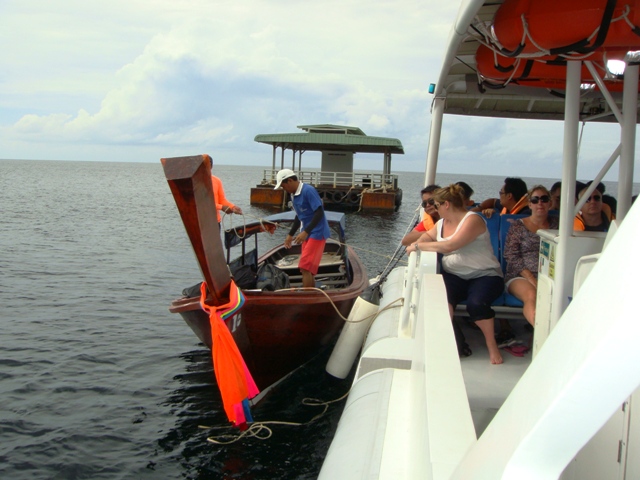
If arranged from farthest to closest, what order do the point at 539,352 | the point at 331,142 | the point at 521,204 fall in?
the point at 331,142, the point at 521,204, the point at 539,352

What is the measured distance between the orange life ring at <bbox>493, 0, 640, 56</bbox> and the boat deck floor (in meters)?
2.21

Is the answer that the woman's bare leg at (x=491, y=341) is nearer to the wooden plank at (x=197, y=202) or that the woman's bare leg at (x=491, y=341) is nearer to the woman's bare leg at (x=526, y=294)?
the woman's bare leg at (x=526, y=294)

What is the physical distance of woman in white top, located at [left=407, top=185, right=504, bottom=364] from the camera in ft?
15.6

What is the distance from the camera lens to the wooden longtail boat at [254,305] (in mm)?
4520

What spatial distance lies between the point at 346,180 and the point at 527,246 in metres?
33.0

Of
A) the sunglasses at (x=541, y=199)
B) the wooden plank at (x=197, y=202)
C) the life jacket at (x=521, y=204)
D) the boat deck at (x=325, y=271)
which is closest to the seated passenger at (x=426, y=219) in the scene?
the life jacket at (x=521, y=204)

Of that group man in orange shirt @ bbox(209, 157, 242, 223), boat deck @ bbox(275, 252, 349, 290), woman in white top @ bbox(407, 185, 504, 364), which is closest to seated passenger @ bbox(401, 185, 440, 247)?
woman in white top @ bbox(407, 185, 504, 364)

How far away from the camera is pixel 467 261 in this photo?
505cm

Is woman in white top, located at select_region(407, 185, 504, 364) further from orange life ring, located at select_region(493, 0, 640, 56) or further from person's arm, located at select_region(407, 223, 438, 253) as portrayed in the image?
orange life ring, located at select_region(493, 0, 640, 56)

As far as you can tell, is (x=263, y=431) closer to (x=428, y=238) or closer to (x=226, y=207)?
(x=428, y=238)

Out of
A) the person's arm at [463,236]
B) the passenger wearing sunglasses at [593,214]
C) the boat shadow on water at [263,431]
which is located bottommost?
the boat shadow on water at [263,431]

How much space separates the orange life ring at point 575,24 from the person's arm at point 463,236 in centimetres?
173

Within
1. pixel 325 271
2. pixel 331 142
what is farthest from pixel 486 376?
pixel 331 142

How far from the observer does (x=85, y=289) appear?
13.9 meters
